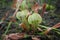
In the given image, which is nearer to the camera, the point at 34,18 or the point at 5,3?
the point at 34,18

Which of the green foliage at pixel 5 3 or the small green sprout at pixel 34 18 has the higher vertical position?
the green foliage at pixel 5 3

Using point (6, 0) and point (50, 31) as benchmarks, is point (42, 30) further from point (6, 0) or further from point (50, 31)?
point (6, 0)

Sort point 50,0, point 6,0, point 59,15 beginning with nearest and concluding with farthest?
point 59,15 < point 50,0 < point 6,0

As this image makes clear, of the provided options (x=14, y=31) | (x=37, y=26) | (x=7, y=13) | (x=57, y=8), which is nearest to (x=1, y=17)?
→ (x=7, y=13)

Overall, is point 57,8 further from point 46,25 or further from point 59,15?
point 46,25

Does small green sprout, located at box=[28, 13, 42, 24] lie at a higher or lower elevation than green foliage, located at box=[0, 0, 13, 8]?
lower

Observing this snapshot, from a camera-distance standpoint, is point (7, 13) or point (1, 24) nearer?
point (1, 24)

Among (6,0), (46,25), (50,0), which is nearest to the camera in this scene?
(46,25)

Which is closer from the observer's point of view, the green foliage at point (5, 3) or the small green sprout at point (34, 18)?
the small green sprout at point (34, 18)

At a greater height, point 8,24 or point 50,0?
point 50,0

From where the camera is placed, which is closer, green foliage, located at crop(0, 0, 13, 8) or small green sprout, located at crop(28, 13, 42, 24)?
small green sprout, located at crop(28, 13, 42, 24)
